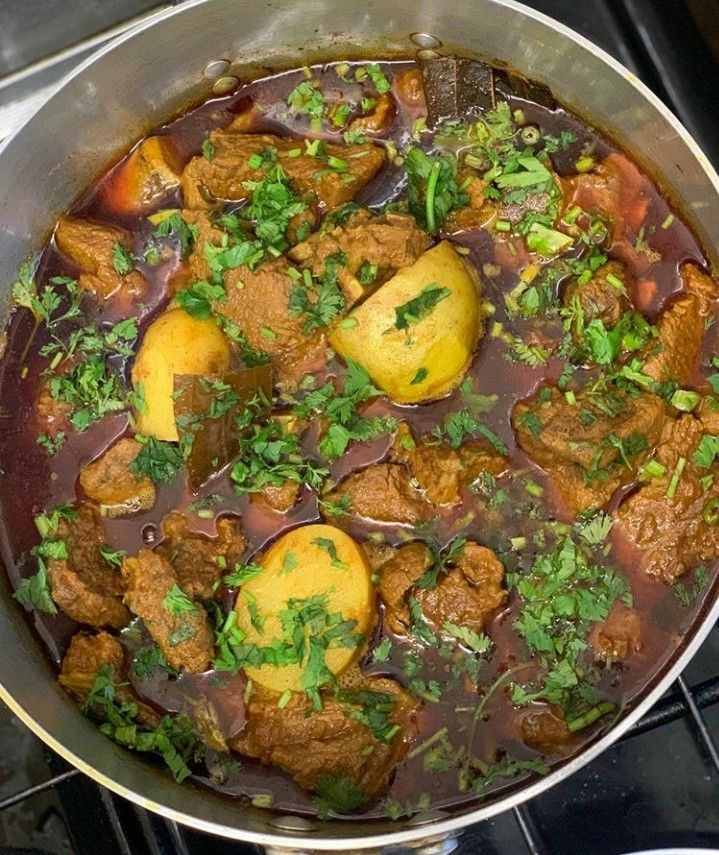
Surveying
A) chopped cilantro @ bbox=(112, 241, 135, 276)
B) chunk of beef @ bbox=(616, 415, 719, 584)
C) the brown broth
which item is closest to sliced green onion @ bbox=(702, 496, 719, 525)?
chunk of beef @ bbox=(616, 415, 719, 584)

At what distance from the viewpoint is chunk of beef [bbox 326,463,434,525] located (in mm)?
2588

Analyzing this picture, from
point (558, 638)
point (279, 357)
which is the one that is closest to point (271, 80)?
point (279, 357)

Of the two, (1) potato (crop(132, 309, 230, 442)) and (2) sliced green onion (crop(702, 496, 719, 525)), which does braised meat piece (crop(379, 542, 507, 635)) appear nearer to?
(2) sliced green onion (crop(702, 496, 719, 525))

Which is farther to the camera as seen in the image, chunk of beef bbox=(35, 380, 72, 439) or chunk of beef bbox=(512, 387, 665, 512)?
chunk of beef bbox=(35, 380, 72, 439)

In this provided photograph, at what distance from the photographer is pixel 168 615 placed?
2.53m

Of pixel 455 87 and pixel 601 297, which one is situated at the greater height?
pixel 455 87

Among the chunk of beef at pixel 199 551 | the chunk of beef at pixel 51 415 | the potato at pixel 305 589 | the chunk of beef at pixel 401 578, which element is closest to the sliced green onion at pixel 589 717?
the chunk of beef at pixel 401 578

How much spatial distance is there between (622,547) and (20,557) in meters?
1.85

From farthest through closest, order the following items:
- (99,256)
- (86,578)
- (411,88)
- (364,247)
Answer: (411,88) → (99,256) → (86,578) → (364,247)

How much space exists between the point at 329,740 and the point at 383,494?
28.9 inches

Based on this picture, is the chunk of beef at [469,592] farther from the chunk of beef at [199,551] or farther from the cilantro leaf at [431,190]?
the cilantro leaf at [431,190]

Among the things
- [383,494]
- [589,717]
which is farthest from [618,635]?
[383,494]

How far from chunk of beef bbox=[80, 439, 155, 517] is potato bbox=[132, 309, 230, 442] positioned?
3.8 inches

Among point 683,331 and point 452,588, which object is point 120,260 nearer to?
point 452,588
